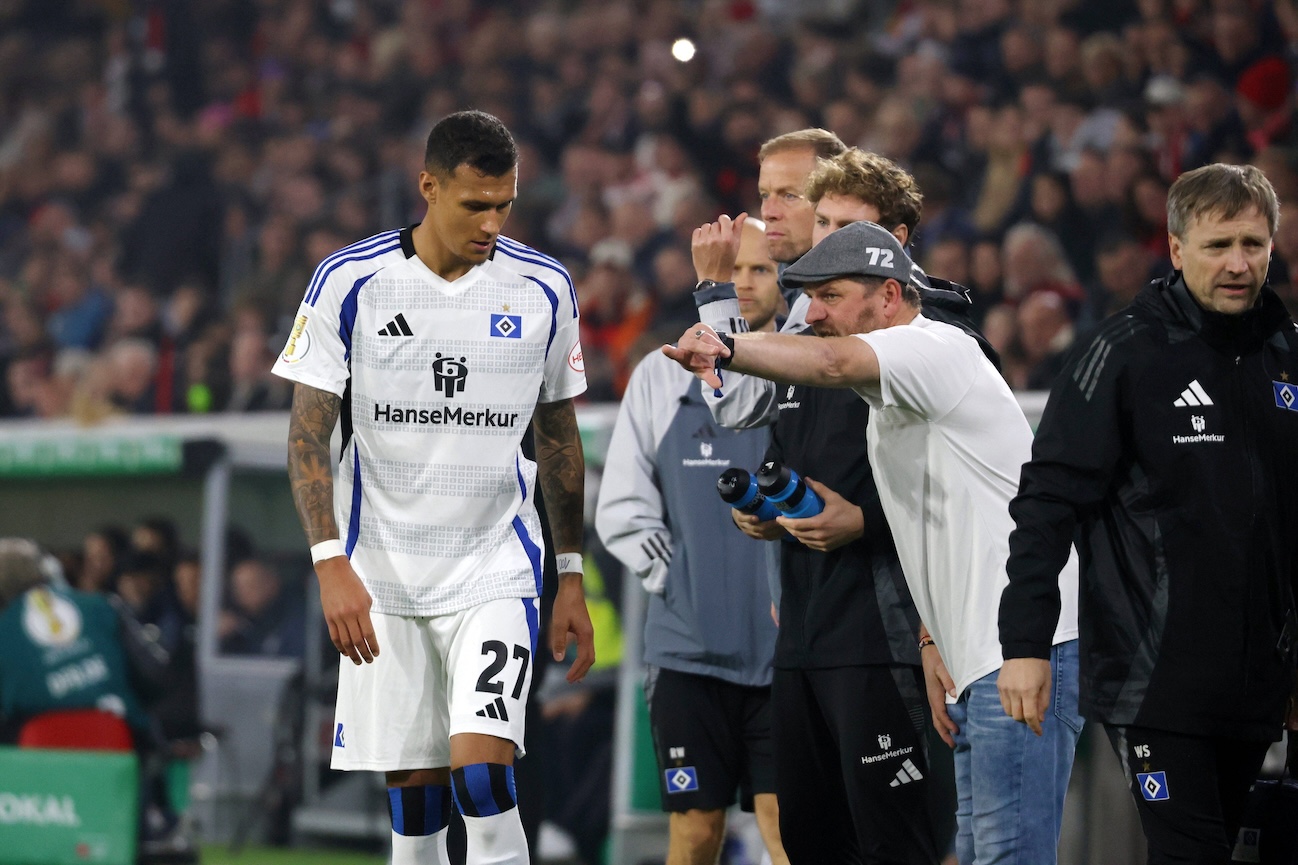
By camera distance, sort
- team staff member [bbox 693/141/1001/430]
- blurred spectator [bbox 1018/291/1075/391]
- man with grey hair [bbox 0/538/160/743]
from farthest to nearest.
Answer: man with grey hair [bbox 0/538/160/743]
blurred spectator [bbox 1018/291/1075/391]
team staff member [bbox 693/141/1001/430]

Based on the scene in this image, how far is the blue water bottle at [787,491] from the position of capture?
13.7 feet

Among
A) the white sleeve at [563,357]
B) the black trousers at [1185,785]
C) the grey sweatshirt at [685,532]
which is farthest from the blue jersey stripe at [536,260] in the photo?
the black trousers at [1185,785]

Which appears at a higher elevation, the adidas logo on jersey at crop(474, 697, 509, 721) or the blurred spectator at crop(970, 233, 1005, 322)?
the blurred spectator at crop(970, 233, 1005, 322)

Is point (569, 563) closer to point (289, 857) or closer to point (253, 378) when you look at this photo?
point (289, 857)

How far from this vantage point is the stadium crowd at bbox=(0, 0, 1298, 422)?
8.66 meters

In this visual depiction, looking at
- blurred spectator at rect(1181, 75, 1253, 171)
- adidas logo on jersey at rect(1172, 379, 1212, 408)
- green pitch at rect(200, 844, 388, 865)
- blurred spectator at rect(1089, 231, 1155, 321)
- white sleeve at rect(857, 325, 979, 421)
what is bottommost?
green pitch at rect(200, 844, 388, 865)

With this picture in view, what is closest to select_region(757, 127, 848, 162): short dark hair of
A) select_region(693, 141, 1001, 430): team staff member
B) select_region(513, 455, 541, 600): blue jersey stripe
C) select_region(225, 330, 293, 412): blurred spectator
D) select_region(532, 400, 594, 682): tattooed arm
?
select_region(693, 141, 1001, 430): team staff member

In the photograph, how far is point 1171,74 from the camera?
8.95 metres

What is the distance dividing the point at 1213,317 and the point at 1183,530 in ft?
1.59

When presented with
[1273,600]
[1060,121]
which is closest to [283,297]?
[1060,121]

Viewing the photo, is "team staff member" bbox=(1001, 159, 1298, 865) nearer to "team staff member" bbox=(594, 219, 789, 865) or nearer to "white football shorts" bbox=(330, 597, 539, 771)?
"white football shorts" bbox=(330, 597, 539, 771)

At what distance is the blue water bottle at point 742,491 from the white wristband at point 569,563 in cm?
66

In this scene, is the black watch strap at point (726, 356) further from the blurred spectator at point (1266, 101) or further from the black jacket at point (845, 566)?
the blurred spectator at point (1266, 101)

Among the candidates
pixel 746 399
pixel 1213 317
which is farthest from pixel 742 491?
pixel 1213 317
